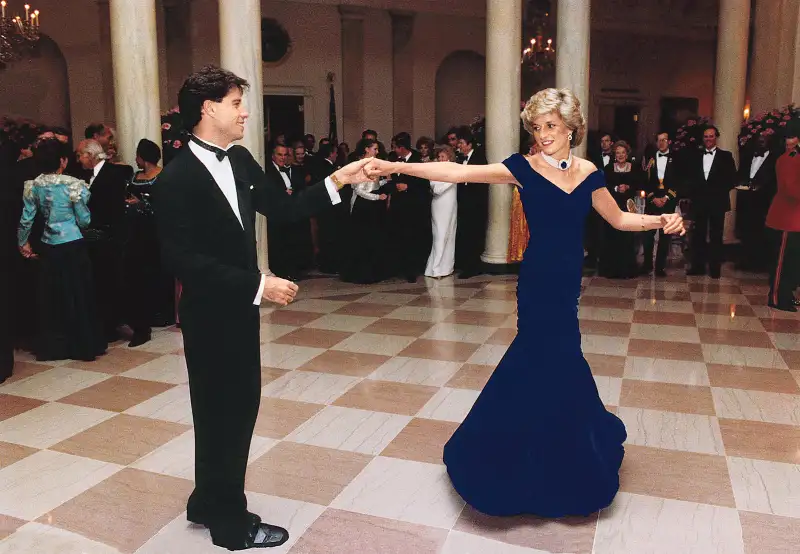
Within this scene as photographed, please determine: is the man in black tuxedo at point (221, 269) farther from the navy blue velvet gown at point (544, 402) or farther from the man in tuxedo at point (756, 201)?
the man in tuxedo at point (756, 201)

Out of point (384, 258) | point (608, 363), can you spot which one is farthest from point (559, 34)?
point (608, 363)

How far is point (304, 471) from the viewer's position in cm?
360

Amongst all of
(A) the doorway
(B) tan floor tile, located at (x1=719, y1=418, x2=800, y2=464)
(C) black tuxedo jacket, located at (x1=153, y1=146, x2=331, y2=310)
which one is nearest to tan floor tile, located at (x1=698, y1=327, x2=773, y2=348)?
(B) tan floor tile, located at (x1=719, y1=418, x2=800, y2=464)

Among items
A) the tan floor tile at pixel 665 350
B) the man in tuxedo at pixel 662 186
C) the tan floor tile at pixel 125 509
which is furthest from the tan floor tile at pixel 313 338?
the man in tuxedo at pixel 662 186

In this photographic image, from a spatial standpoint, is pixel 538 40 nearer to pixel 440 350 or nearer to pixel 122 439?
pixel 440 350

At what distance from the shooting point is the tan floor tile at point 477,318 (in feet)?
22.1

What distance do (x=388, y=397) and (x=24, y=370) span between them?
282 cm

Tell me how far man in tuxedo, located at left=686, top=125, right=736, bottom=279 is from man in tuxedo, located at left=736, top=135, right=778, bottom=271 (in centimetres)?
47

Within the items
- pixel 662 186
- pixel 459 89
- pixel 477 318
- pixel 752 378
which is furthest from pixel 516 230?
pixel 459 89

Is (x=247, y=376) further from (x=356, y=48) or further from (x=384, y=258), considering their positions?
(x=356, y=48)

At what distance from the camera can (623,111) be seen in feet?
59.5

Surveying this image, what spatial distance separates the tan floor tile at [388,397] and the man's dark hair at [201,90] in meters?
2.41

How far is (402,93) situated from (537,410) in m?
12.5

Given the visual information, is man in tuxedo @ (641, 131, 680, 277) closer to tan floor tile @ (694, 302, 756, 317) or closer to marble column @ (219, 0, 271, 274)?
tan floor tile @ (694, 302, 756, 317)
